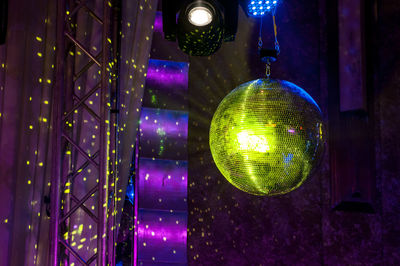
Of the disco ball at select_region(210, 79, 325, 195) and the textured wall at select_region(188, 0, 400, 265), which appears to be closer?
the disco ball at select_region(210, 79, 325, 195)

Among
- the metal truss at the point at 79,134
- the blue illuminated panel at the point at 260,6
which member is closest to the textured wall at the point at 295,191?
the blue illuminated panel at the point at 260,6

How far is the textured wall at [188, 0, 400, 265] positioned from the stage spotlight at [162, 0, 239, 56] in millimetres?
809

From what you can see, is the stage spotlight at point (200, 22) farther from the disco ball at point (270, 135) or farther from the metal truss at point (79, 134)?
the disco ball at point (270, 135)

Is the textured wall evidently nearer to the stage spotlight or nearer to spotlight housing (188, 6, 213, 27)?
the stage spotlight

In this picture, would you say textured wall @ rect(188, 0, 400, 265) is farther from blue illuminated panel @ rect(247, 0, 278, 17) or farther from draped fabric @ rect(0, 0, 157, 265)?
draped fabric @ rect(0, 0, 157, 265)

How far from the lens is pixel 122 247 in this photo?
2639mm

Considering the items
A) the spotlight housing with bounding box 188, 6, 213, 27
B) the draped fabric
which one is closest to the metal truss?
the draped fabric

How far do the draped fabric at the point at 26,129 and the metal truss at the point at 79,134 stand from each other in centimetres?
8

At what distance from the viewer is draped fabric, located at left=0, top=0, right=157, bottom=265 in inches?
77.5

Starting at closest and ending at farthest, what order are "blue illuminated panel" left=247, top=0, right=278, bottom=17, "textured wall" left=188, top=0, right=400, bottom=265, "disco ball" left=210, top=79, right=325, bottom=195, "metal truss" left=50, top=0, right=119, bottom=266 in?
"disco ball" left=210, top=79, right=325, bottom=195 < "metal truss" left=50, top=0, right=119, bottom=266 < "blue illuminated panel" left=247, top=0, right=278, bottom=17 < "textured wall" left=188, top=0, right=400, bottom=265

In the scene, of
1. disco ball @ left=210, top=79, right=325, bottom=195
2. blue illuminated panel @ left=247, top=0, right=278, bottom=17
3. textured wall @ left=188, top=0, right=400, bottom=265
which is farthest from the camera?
textured wall @ left=188, top=0, right=400, bottom=265

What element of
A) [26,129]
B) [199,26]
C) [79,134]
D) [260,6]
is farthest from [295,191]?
[26,129]

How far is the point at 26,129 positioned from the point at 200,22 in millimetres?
1088

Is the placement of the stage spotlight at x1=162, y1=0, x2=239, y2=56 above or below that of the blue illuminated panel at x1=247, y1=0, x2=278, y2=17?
below
